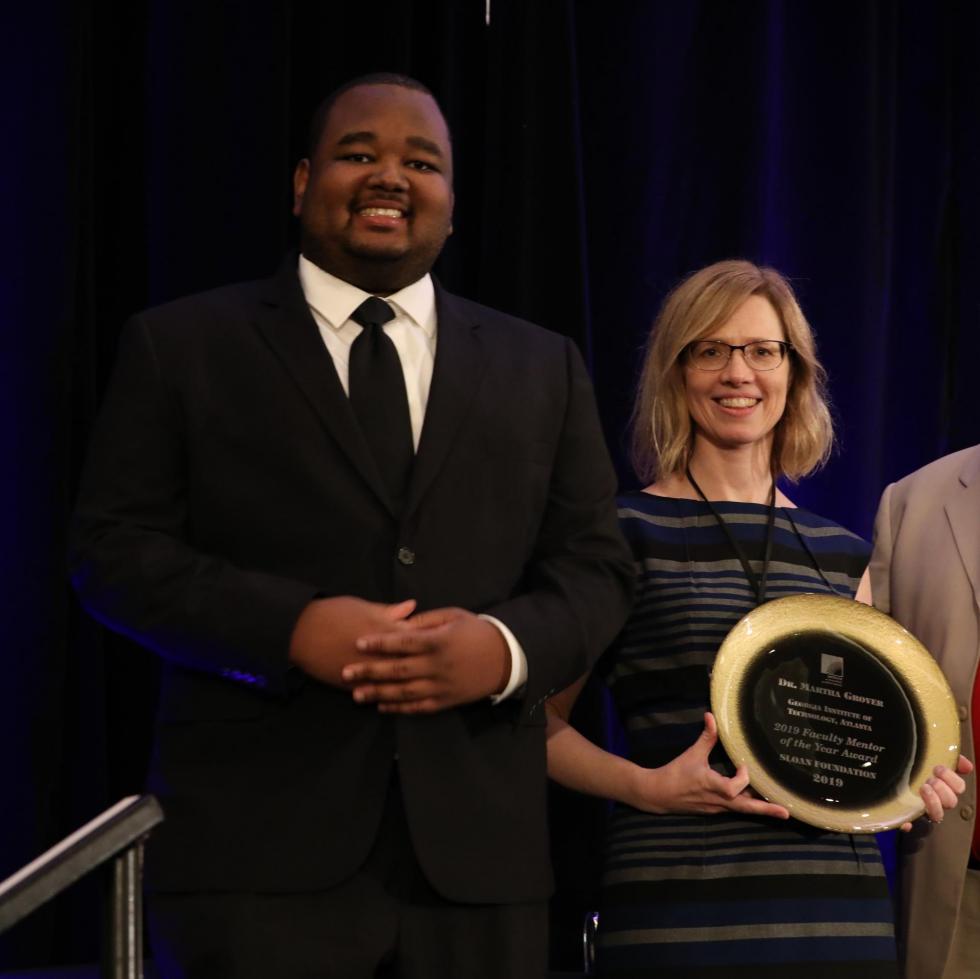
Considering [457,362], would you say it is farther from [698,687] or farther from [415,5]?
[415,5]

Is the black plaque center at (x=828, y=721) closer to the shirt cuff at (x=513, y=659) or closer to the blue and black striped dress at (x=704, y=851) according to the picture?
the blue and black striped dress at (x=704, y=851)

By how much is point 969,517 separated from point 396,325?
45.2 inches

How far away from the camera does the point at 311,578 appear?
191cm

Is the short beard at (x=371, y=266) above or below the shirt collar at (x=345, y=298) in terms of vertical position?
above

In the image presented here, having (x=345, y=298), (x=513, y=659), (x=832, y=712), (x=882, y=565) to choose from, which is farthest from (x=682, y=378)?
(x=513, y=659)

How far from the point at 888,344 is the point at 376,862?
6.61 feet

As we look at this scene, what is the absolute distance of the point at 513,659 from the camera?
188 cm

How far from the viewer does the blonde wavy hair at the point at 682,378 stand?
102 inches

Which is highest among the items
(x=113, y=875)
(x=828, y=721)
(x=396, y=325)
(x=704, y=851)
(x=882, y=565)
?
(x=396, y=325)

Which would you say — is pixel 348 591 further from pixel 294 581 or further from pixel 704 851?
pixel 704 851

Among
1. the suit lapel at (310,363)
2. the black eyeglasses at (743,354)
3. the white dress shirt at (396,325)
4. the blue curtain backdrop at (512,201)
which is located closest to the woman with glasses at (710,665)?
the black eyeglasses at (743,354)

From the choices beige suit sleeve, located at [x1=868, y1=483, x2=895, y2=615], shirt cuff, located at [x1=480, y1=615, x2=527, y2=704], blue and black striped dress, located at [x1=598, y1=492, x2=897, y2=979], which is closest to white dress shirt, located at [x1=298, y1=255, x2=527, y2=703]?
shirt cuff, located at [x1=480, y1=615, x2=527, y2=704]

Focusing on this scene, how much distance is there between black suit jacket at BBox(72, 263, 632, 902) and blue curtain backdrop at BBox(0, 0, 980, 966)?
677 millimetres

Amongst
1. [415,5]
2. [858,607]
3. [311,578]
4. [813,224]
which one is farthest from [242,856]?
[813,224]
